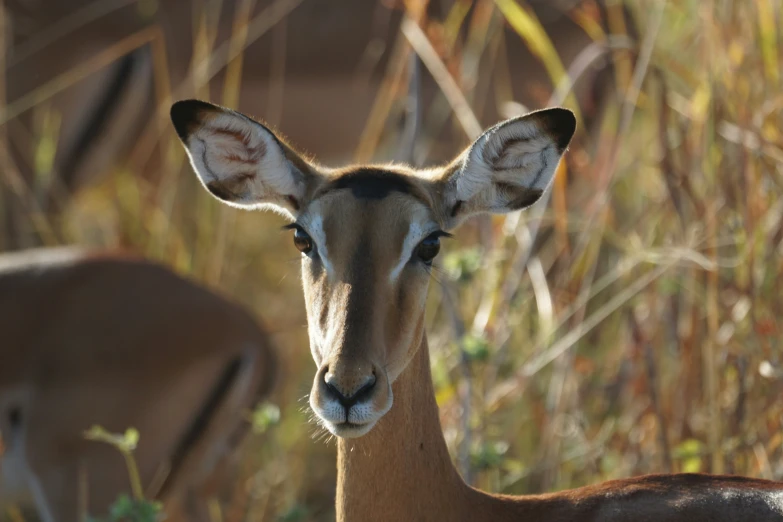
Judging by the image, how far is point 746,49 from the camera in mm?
4723

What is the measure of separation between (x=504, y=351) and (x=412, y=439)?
1.67 metres

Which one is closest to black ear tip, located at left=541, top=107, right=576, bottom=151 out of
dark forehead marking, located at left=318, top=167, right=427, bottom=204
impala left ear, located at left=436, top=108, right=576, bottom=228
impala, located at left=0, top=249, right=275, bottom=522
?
impala left ear, located at left=436, top=108, right=576, bottom=228

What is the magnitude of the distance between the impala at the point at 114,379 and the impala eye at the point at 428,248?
2.14 m

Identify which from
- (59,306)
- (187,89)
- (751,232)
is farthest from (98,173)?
(751,232)

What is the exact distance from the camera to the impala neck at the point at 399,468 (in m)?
3.04

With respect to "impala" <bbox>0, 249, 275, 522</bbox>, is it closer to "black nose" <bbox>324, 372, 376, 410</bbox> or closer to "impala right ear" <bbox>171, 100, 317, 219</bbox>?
"impala right ear" <bbox>171, 100, 317, 219</bbox>

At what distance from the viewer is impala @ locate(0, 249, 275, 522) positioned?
185 inches

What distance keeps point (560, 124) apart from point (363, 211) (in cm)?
57

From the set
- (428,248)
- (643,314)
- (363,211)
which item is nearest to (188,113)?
(363,211)

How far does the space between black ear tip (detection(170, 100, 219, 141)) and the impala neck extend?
0.86 meters

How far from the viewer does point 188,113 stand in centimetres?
316

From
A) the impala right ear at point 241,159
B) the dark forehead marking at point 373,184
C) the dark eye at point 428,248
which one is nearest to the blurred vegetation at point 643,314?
the impala right ear at point 241,159

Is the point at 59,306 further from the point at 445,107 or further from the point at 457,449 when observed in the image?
the point at 445,107

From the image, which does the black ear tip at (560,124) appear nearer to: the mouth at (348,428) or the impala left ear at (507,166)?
the impala left ear at (507,166)
